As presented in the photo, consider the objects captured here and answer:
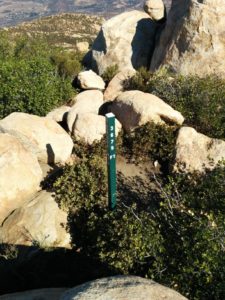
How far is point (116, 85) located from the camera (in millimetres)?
21594

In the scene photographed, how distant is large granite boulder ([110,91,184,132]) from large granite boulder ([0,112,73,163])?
265cm

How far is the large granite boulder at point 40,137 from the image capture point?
613 inches

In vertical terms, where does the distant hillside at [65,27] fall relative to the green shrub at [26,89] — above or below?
below

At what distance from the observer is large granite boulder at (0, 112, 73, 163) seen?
15570mm

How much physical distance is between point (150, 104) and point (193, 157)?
3.20m

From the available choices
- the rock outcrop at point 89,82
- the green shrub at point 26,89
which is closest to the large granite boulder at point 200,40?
the rock outcrop at point 89,82

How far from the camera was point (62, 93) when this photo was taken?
20.7 meters

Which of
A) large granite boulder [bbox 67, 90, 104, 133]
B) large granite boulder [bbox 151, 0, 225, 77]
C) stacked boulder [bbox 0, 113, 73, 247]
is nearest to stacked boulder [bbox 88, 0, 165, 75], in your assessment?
large granite boulder [bbox 151, 0, 225, 77]

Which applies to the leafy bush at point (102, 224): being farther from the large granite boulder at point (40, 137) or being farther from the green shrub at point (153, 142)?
the green shrub at point (153, 142)

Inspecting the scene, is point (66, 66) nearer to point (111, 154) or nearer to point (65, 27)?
point (111, 154)

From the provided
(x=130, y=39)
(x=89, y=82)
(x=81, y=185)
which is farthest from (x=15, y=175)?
(x=130, y=39)

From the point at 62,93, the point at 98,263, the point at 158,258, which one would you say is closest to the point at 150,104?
the point at 62,93

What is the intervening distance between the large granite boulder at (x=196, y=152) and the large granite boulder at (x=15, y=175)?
517cm

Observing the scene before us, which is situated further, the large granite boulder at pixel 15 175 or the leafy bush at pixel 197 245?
the large granite boulder at pixel 15 175
